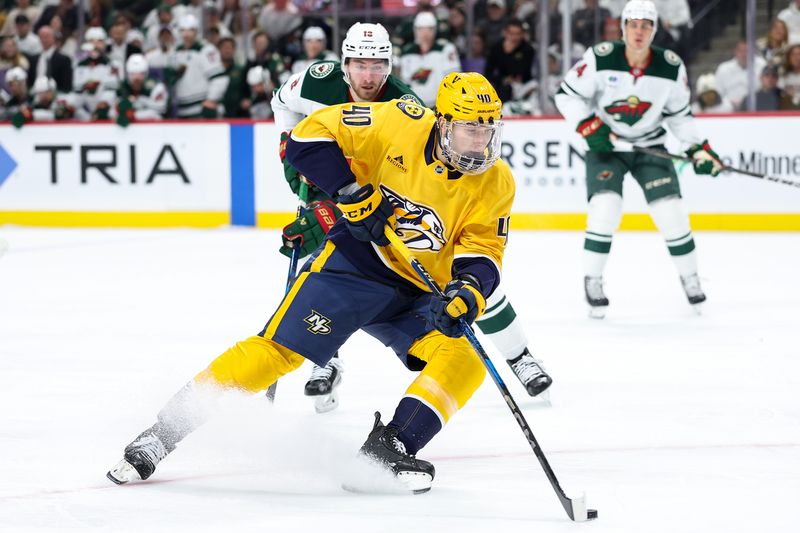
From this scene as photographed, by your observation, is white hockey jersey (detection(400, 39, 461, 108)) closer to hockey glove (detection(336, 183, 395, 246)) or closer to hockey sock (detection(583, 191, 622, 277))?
hockey sock (detection(583, 191, 622, 277))

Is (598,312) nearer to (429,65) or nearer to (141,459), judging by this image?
(141,459)

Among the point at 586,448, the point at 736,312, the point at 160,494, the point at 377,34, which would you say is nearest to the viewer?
the point at 160,494

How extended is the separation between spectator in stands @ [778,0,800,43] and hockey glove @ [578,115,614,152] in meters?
3.86

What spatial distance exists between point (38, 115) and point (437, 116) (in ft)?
25.8

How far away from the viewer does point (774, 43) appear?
9.02 m

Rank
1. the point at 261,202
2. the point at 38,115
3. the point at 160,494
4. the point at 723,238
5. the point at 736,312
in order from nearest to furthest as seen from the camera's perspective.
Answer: the point at 160,494
the point at 736,312
the point at 723,238
the point at 261,202
the point at 38,115

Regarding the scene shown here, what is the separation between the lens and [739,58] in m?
9.12

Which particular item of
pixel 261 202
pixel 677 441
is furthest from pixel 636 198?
pixel 677 441

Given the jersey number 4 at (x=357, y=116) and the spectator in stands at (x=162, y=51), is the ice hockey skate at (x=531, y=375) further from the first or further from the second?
the spectator in stands at (x=162, y=51)

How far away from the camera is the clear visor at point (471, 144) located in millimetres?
2955

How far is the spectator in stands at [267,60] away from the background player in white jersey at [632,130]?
4.40m

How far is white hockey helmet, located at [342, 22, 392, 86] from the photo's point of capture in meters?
4.00

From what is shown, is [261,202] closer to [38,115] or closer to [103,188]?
[103,188]

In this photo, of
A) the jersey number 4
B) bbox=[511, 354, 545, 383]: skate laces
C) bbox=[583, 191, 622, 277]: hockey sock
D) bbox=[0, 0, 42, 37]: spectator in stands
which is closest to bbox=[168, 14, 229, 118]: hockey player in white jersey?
bbox=[0, 0, 42, 37]: spectator in stands
